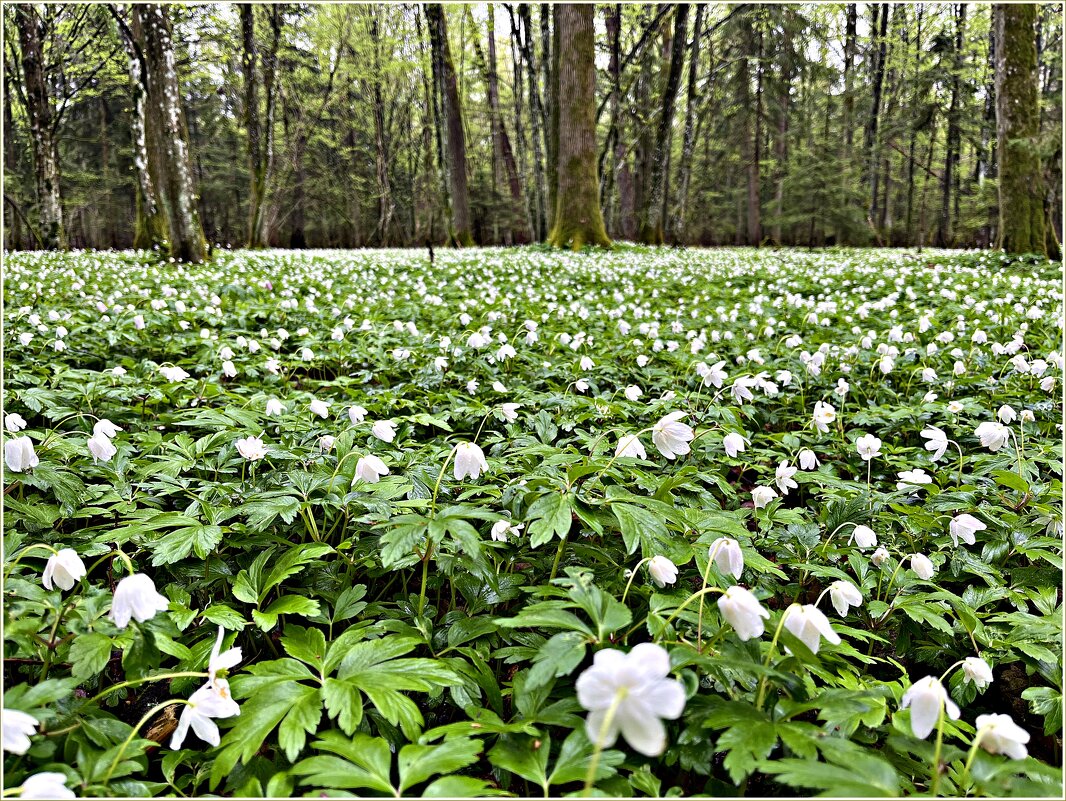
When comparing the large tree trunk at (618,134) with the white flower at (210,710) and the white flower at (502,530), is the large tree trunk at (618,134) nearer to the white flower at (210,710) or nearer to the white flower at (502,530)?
the white flower at (502,530)

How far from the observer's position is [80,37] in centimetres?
2042

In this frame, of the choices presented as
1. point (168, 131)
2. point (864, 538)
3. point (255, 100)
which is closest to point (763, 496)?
point (864, 538)

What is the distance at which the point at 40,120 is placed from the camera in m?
16.6

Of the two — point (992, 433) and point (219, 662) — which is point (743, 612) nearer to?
point (219, 662)

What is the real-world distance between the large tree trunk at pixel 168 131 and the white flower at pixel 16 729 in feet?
38.7

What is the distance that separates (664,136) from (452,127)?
25.2ft

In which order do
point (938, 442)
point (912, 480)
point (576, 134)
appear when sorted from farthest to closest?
point (576, 134) < point (938, 442) < point (912, 480)

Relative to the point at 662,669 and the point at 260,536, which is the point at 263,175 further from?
the point at 662,669

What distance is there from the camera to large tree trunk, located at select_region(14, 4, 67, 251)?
52.7 ft

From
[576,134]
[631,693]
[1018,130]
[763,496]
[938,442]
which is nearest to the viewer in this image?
[631,693]

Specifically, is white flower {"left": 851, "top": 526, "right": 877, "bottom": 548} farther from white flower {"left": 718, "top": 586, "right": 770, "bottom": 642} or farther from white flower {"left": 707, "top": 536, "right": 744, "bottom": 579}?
white flower {"left": 718, "top": 586, "right": 770, "bottom": 642}

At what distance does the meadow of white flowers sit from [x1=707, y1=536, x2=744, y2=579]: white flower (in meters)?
0.01

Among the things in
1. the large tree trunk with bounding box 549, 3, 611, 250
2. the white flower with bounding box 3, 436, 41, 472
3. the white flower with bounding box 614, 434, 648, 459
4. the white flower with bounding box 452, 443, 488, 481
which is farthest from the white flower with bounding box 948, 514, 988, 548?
the large tree trunk with bounding box 549, 3, 611, 250

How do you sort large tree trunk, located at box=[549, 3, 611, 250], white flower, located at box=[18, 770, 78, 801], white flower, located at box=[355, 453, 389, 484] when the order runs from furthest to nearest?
1. large tree trunk, located at box=[549, 3, 611, 250]
2. white flower, located at box=[355, 453, 389, 484]
3. white flower, located at box=[18, 770, 78, 801]
